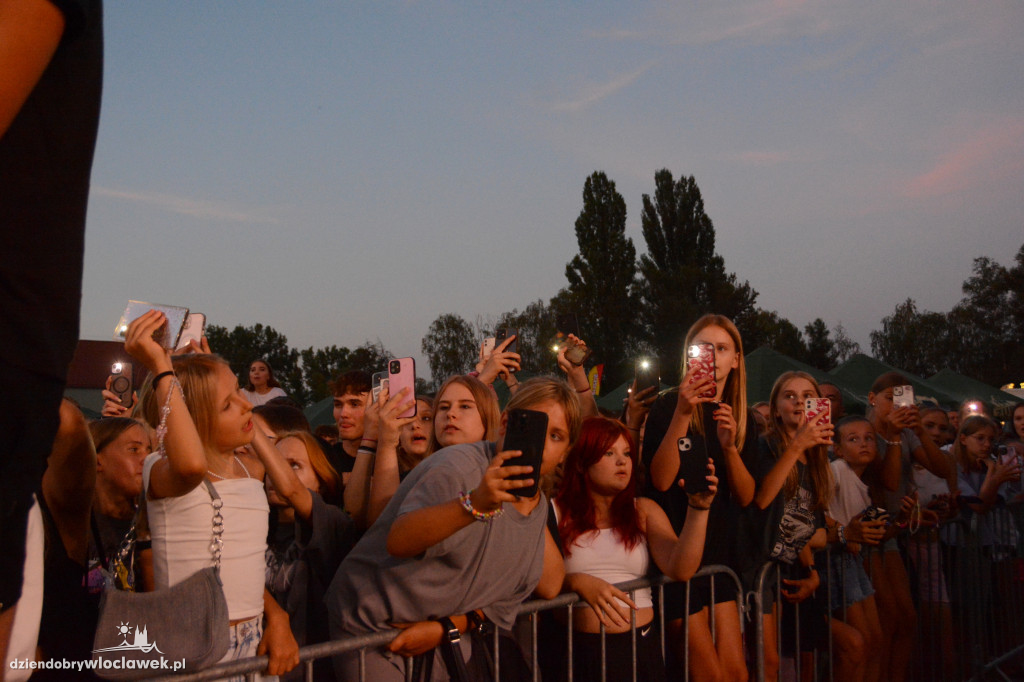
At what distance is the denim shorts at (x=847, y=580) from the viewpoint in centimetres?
502

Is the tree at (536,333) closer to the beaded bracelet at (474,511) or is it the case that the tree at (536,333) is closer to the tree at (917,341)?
the tree at (917,341)

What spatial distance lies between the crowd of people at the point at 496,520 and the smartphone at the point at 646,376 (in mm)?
59

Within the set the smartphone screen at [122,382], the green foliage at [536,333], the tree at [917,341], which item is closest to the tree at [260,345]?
the green foliage at [536,333]

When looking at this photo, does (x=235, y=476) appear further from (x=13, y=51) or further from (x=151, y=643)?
(x=13, y=51)

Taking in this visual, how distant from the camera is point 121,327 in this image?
2650mm

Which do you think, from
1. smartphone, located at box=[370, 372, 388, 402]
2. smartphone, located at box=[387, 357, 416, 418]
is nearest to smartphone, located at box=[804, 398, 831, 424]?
smartphone, located at box=[387, 357, 416, 418]

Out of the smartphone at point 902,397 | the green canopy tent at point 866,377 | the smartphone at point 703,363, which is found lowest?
the smartphone at point 902,397

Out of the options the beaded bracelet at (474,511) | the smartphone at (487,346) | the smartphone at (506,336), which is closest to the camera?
the beaded bracelet at (474,511)

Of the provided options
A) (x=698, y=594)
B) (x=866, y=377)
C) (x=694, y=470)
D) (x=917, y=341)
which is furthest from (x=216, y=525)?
(x=917, y=341)

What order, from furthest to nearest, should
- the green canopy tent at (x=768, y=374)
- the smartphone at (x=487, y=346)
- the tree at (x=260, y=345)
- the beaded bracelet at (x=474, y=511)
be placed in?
the tree at (x=260, y=345) < the green canopy tent at (x=768, y=374) < the smartphone at (x=487, y=346) < the beaded bracelet at (x=474, y=511)

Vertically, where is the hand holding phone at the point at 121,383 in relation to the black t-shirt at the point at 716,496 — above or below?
above

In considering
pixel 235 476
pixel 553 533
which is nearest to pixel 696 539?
pixel 553 533

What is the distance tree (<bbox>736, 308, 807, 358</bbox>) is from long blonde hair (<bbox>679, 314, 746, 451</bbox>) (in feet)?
162

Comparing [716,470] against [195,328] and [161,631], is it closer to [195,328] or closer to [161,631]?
[195,328]
